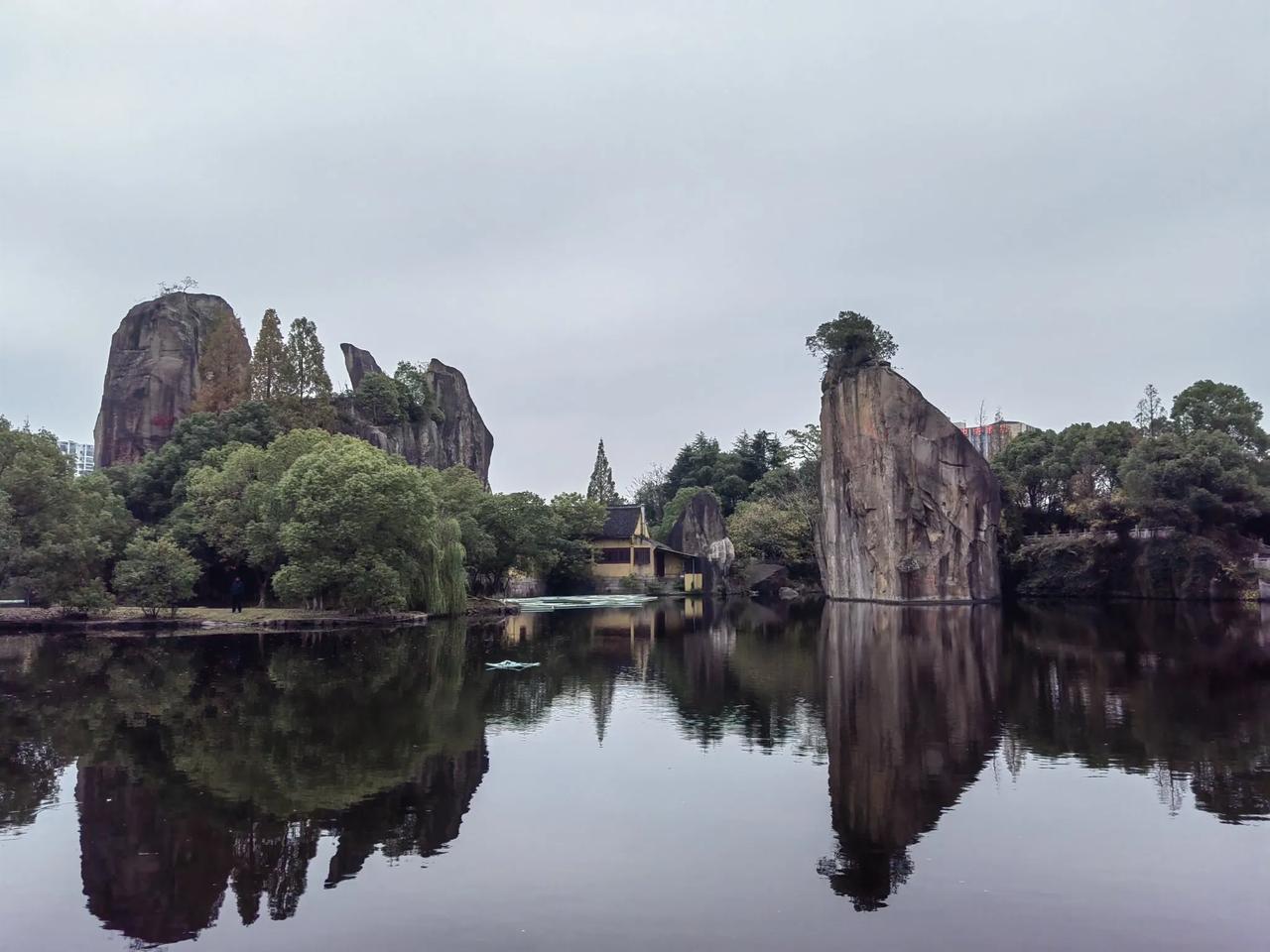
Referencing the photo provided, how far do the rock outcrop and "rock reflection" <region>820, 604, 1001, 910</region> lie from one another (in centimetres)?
3658

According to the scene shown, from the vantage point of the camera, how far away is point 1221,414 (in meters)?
54.4

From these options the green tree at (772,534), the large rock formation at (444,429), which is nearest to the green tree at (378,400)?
the large rock formation at (444,429)

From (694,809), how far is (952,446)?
44.6 m

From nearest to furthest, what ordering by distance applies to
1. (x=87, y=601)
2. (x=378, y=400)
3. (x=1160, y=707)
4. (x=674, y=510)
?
(x=1160, y=707) → (x=87, y=601) → (x=378, y=400) → (x=674, y=510)

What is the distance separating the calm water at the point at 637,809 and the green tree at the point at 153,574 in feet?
43.4

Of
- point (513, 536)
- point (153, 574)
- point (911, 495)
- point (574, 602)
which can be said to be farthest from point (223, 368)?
point (911, 495)

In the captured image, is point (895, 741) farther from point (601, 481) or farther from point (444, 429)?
point (601, 481)

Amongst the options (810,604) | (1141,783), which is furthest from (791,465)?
(1141,783)

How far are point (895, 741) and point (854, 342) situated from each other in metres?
44.3

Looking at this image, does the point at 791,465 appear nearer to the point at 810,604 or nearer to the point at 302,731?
the point at 810,604

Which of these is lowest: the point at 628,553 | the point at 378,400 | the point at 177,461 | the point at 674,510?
the point at 628,553

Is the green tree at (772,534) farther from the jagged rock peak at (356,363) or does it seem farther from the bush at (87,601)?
the bush at (87,601)

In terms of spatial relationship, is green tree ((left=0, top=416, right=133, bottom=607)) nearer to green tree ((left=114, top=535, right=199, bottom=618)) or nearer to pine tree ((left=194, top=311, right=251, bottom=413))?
green tree ((left=114, top=535, right=199, bottom=618))

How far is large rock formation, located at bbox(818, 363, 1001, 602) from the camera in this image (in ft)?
171
